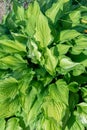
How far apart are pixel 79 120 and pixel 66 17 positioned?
101 centimetres

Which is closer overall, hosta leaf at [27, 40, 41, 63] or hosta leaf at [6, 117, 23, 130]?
hosta leaf at [27, 40, 41, 63]

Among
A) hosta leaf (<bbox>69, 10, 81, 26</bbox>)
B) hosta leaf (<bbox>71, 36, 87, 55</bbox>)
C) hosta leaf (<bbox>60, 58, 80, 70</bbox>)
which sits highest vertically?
hosta leaf (<bbox>69, 10, 81, 26</bbox>)

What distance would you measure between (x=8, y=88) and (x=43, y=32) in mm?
562

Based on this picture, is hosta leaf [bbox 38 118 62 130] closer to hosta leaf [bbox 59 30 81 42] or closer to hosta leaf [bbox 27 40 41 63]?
hosta leaf [bbox 27 40 41 63]

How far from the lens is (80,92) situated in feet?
9.82

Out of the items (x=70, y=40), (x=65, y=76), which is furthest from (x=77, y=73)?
(x=70, y=40)

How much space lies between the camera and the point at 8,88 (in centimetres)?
277

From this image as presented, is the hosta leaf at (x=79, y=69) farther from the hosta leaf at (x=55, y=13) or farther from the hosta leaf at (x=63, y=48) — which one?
the hosta leaf at (x=55, y=13)

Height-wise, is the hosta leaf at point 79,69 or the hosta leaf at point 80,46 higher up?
the hosta leaf at point 80,46

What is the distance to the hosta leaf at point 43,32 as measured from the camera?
2732mm

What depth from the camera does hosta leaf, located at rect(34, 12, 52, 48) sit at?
2732 mm

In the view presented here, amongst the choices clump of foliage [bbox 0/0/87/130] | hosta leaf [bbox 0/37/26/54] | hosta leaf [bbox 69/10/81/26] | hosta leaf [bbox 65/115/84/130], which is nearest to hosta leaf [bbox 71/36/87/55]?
clump of foliage [bbox 0/0/87/130]

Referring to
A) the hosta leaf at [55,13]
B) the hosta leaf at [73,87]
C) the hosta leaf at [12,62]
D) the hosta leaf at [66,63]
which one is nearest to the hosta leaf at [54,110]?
the hosta leaf at [73,87]

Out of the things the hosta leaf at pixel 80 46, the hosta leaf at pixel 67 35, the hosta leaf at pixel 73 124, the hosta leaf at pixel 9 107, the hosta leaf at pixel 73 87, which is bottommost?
the hosta leaf at pixel 73 124
